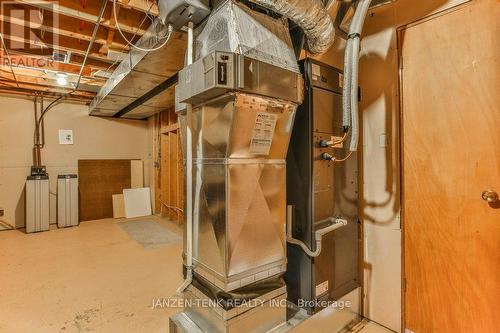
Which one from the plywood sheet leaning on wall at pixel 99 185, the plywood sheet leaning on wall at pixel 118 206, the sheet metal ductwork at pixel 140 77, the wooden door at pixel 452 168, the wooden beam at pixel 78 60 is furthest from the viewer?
the plywood sheet leaning on wall at pixel 118 206

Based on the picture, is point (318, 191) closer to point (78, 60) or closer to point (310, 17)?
point (310, 17)

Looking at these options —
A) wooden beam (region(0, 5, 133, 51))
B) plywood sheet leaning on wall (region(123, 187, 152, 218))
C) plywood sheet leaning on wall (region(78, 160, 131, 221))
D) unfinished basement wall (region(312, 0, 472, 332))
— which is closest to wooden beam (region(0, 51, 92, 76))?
wooden beam (region(0, 5, 133, 51))

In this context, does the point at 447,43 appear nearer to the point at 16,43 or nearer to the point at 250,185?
the point at 250,185

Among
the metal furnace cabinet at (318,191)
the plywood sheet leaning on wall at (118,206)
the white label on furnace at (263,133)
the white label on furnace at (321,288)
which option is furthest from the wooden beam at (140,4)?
the plywood sheet leaning on wall at (118,206)

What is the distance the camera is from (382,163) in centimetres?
188

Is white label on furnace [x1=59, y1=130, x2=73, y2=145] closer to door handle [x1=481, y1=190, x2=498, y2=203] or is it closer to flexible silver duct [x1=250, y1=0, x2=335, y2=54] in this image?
flexible silver duct [x1=250, y1=0, x2=335, y2=54]

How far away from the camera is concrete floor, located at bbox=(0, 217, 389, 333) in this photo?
1.92 m

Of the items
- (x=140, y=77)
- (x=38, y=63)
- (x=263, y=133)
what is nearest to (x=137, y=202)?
(x=38, y=63)

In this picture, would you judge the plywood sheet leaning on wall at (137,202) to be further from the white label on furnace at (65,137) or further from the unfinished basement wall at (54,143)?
the white label on furnace at (65,137)

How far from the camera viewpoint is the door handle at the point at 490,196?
141 cm

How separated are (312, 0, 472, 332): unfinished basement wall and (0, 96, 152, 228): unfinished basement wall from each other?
197 inches

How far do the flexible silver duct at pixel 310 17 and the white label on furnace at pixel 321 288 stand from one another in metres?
1.55

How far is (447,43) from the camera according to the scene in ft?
5.16

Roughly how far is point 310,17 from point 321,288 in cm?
166
